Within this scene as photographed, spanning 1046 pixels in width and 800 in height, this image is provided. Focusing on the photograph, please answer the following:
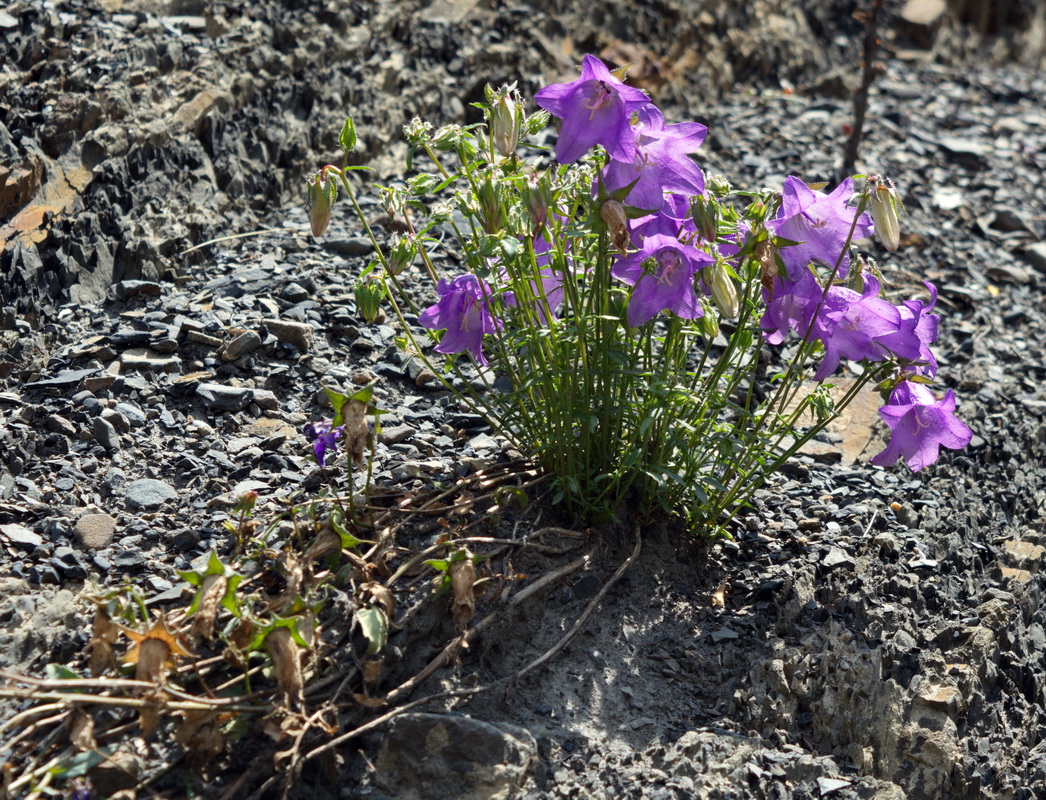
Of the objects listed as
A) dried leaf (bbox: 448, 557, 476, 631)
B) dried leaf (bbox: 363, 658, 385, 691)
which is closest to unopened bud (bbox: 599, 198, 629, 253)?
dried leaf (bbox: 448, 557, 476, 631)

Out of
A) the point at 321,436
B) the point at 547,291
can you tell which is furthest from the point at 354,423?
the point at 547,291

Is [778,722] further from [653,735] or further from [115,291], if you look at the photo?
[115,291]

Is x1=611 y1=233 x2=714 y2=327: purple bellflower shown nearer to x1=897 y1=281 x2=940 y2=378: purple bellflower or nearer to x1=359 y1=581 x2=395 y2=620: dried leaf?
x1=897 y1=281 x2=940 y2=378: purple bellflower

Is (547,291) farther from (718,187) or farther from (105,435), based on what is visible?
(105,435)

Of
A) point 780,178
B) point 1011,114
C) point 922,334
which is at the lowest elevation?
point 1011,114

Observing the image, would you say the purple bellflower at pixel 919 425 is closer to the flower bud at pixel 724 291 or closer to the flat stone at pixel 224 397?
the flower bud at pixel 724 291

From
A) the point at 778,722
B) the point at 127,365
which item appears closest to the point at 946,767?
the point at 778,722

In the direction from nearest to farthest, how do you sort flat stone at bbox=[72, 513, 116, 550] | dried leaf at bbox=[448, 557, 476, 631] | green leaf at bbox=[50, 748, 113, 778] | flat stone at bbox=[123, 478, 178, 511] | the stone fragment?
green leaf at bbox=[50, 748, 113, 778] < dried leaf at bbox=[448, 557, 476, 631] < flat stone at bbox=[72, 513, 116, 550] < flat stone at bbox=[123, 478, 178, 511] < the stone fragment
